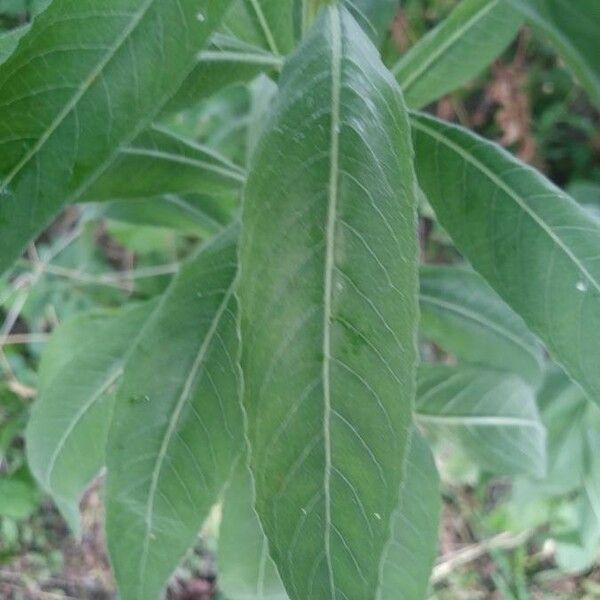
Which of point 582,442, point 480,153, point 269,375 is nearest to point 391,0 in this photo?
point 480,153

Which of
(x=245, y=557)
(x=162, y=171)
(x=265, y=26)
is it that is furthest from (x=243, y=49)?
(x=245, y=557)

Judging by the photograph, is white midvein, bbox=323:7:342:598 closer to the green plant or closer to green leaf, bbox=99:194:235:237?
the green plant

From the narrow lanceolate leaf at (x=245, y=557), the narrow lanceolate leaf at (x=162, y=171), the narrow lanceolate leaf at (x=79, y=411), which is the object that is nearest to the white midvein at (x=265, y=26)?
the narrow lanceolate leaf at (x=162, y=171)

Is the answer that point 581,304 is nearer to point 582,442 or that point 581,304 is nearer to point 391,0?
point 391,0

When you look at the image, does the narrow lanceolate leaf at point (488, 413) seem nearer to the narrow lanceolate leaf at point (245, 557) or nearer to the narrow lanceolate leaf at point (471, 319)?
the narrow lanceolate leaf at point (471, 319)

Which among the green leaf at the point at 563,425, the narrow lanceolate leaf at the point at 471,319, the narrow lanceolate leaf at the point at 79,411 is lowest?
the green leaf at the point at 563,425

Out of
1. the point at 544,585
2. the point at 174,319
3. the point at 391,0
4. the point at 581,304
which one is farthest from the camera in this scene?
the point at 544,585

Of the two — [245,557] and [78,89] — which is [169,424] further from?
[78,89]
